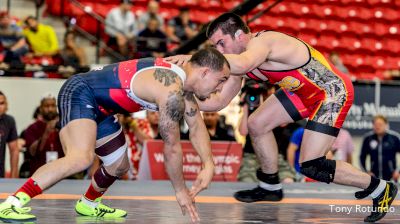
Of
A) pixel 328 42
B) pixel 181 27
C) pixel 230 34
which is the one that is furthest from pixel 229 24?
pixel 328 42

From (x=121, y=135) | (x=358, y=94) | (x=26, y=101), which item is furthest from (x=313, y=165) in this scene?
(x=358, y=94)

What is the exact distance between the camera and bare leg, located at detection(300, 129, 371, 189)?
248 inches

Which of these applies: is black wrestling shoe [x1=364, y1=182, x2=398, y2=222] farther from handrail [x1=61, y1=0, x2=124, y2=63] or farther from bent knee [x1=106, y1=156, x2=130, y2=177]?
handrail [x1=61, y1=0, x2=124, y2=63]

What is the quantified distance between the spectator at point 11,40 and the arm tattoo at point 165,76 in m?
6.18

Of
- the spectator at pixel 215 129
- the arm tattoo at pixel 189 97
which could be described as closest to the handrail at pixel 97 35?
the spectator at pixel 215 129

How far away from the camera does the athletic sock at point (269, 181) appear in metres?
7.28

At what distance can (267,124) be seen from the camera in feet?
22.9

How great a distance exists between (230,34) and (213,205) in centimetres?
129

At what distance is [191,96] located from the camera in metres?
5.55

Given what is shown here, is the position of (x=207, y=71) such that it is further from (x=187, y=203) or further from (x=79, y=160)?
(x=79, y=160)

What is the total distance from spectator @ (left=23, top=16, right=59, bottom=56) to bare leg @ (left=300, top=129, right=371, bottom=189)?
6301 mm

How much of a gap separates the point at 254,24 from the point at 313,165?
30.8 ft

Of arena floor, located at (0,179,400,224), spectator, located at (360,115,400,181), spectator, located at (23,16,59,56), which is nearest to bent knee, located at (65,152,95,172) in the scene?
arena floor, located at (0,179,400,224)

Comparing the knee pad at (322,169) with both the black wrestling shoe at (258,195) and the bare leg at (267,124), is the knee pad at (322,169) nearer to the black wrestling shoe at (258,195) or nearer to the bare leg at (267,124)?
the bare leg at (267,124)
